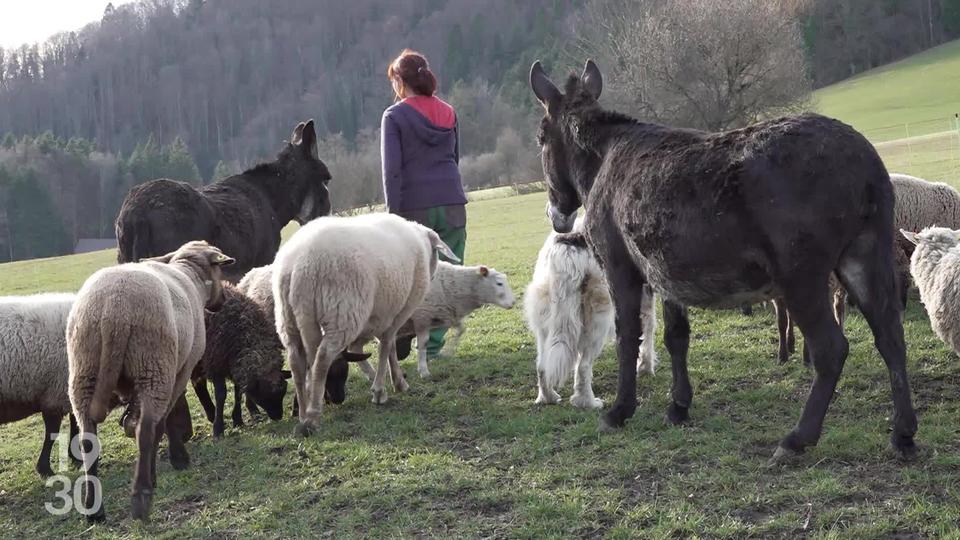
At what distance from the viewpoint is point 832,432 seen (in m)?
5.89

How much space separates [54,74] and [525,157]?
91.1 metres

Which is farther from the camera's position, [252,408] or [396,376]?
[396,376]

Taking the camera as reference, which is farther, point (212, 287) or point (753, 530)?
point (212, 287)

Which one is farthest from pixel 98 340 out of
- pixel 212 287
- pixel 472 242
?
pixel 472 242

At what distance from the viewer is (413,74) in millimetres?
9328

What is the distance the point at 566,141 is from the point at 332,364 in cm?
277

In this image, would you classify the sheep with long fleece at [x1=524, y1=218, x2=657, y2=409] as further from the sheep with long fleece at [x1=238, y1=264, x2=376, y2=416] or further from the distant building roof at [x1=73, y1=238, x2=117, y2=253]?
the distant building roof at [x1=73, y1=238, x2=117, y2=253]

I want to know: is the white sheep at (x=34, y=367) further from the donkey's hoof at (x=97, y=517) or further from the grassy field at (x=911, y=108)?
the grassy field at (x=911, y=108)

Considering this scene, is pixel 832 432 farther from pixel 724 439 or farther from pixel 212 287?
pixel 212 287

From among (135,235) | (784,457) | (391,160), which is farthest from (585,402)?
(135,235)

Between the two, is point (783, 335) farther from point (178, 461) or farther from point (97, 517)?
point (97, 517)

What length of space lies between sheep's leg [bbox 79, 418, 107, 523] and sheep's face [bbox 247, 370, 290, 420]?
2.30 meters

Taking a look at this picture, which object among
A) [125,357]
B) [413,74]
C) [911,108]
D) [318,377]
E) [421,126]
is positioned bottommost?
[318,377]

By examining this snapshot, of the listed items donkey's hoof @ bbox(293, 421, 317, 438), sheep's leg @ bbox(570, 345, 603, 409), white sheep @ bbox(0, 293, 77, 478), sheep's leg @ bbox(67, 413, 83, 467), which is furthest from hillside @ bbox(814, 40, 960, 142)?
white sheep @ bbox(0, 293, 77, 478)
